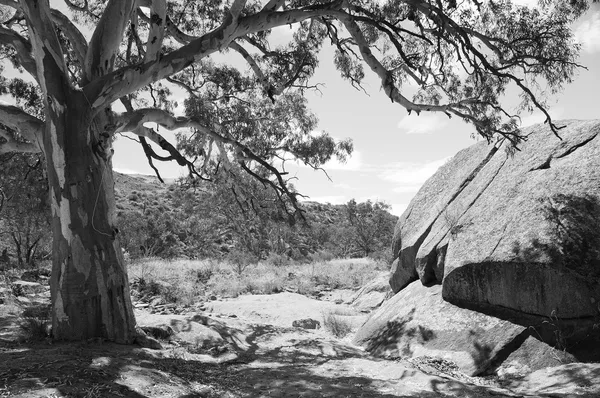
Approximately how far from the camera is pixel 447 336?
20.5ft

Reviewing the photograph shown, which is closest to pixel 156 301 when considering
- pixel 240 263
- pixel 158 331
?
pixel 158 331

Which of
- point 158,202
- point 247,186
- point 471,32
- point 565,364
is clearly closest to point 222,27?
point 471,32

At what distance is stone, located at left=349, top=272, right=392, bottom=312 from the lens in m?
11.2

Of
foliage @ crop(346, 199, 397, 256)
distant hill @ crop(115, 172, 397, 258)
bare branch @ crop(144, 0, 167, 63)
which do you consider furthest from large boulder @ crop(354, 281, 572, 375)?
foliage @ crop(346, 199, 397, 256)

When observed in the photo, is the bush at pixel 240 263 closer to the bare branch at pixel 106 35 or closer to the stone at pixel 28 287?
the stone at pixel 28 287

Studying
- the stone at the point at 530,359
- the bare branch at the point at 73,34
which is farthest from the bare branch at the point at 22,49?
the stone at the point at 530,359

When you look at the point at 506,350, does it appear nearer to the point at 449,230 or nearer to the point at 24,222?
the point at 449,230

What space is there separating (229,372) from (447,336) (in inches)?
106

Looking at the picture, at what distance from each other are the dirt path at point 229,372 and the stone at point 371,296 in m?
4.21

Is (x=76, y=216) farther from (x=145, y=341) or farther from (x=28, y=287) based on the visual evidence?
(x=28, y=287)

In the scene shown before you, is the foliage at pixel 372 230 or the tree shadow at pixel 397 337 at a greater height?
the foliage at pixel 372 230

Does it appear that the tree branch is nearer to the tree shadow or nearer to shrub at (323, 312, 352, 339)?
the tree shadow

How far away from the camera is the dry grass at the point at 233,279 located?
12562 mm

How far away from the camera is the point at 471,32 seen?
767 cm
